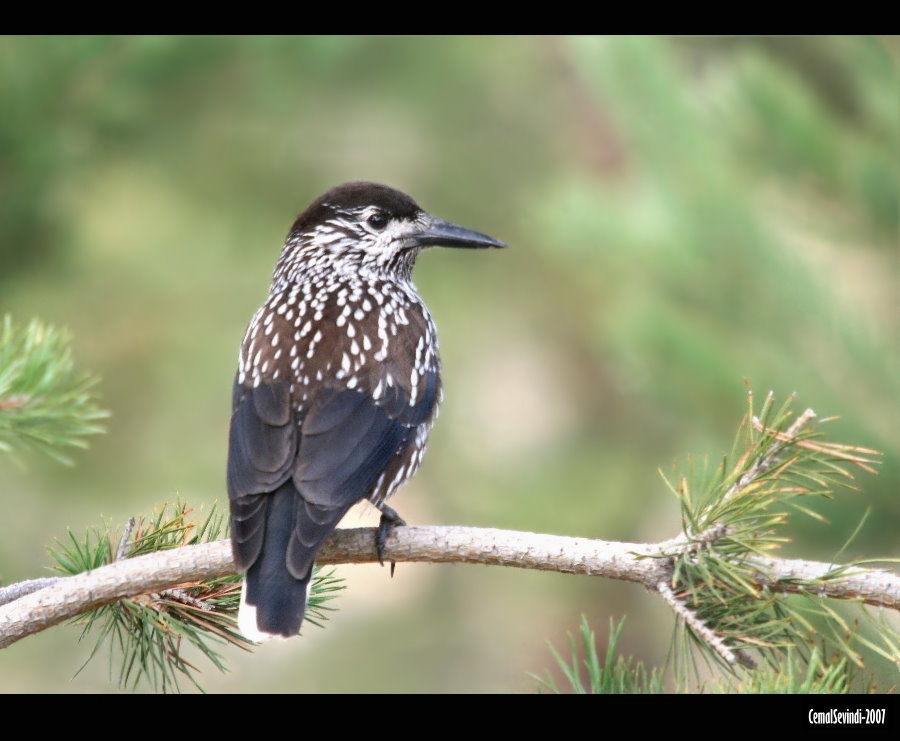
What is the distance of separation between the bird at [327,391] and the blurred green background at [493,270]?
0.55 m

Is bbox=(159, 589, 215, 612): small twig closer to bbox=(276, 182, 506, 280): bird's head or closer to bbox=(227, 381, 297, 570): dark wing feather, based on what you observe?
bbox=(227, 381, 297, 570): dark wing feather

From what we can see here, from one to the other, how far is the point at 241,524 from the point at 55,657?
6061 mm

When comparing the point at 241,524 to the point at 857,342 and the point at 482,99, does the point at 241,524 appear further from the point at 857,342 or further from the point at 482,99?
the point at 482,99

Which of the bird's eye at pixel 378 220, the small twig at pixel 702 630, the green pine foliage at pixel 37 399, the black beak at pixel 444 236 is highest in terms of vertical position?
the bird's eye at pixel 378 220

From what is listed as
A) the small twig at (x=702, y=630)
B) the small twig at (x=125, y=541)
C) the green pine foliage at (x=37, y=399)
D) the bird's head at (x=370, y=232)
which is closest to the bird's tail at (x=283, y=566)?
the small twig at (x=125, y=541)

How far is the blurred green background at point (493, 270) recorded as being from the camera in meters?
4.86

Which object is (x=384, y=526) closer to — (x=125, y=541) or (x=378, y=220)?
(x=125, y=541)

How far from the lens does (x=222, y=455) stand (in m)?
8.54

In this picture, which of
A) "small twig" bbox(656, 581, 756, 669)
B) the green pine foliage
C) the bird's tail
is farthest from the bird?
"small twig" bbox(656, 581, 756, 669)

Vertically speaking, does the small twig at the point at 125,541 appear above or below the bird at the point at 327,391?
below

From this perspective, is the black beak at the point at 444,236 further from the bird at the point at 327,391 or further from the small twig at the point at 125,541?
the small twig at the point at 125,541

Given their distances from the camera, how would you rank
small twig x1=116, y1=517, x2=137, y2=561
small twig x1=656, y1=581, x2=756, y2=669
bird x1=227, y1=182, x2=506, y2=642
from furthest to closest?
bird x1=227, y1=182, x2=506, y2=642
small twig x1=116, y1=517, x2=137, y2=561
small twig x1=656, y1=581, x2=756, y2=669

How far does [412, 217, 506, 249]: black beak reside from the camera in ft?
13.8
